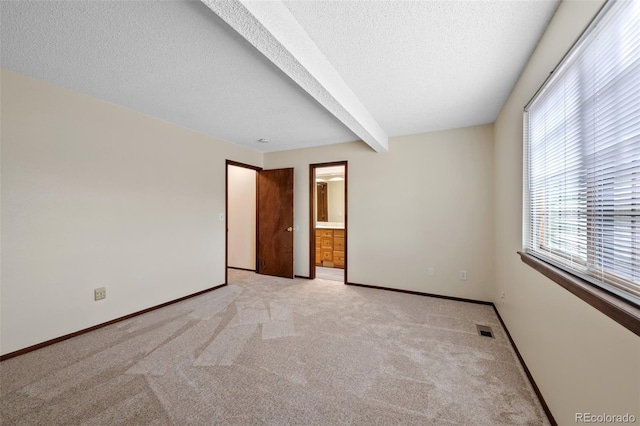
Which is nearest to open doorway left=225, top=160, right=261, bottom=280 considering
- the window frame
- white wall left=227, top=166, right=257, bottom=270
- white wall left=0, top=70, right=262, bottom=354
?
white wall left=227, top=166, right=257, bottom=270

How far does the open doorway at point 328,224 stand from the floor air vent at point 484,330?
2047mm

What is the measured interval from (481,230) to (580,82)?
2.48m

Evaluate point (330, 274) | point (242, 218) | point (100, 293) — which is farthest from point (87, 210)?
point (330, 274)

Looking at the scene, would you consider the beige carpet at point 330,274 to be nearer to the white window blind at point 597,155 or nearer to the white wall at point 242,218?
the white wall at point 242,218

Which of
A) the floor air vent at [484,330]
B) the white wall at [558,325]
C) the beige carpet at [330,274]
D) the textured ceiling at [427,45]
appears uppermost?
the textured ceiling at [427,45]

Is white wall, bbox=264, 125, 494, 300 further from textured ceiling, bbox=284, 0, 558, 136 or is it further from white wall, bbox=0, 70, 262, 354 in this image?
white wall, bbox=0, 70, 262, 354

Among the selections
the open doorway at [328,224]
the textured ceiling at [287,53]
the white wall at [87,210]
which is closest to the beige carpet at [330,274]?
the open doorway at [328,224]

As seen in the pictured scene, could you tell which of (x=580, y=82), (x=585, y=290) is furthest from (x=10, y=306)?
(x=580, y=82)

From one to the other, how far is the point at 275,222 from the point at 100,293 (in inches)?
106

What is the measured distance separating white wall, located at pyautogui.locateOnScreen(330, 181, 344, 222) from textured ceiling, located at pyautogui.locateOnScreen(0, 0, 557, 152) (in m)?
4.07

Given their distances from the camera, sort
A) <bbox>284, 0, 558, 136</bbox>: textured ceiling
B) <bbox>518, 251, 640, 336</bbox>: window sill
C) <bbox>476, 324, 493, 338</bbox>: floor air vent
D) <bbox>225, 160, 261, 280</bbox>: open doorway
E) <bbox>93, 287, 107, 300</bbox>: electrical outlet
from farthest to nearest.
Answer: <bbox>225, 160, 261, 280</bbox>: open doorway < <bbox>93, 287, 107, 300</bbox>: electrical outlet < <bbox>476, 324, 493, 338</bbox>: floor air vent < <bbox>284, 0, 558, 136</bbox>: textured ceiling < <bbox>518, 251, 640, 336</bbox>: window sill

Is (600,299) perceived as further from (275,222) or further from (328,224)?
(328,224)

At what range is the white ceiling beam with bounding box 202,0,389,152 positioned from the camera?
1.26m

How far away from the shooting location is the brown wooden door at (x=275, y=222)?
4.69 m
